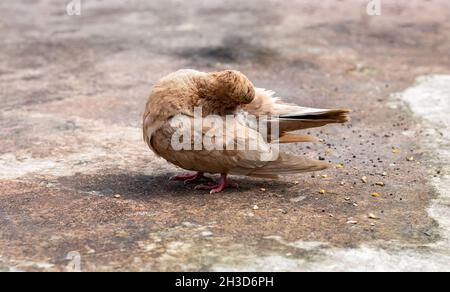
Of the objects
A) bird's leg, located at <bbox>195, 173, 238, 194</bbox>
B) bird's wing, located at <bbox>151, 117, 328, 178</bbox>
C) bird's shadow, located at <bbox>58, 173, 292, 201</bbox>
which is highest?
bird's wing, located at <bbox>151, 117, 328, 178</bbox>

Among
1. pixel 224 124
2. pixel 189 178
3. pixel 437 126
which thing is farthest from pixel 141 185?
pixel 437 126

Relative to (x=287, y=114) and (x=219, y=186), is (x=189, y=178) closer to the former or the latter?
(x=219, y=186)

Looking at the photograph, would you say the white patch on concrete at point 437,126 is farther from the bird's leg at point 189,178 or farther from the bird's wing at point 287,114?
the bird's leg at point 189,178

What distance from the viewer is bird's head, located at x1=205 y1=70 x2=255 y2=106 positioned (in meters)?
5.48

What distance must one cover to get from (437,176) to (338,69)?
354cm

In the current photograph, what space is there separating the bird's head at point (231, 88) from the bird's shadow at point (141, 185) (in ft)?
2.29

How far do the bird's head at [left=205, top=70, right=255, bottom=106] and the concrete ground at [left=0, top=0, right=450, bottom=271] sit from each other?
27.6 inches

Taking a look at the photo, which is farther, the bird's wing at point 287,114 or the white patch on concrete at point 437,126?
the bird's wing at point 287,114

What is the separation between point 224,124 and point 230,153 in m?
0.22

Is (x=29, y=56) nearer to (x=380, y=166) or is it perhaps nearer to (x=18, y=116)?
(x=18, y=116)

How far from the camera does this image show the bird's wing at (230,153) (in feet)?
18.0
